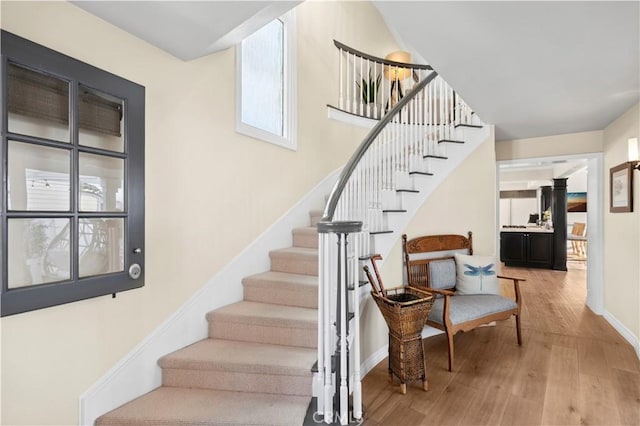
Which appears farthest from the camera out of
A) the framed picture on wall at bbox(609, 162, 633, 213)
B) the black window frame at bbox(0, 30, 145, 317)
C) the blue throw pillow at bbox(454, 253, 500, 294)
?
the blue throw pillow at bbox(454, 253, 500, 294)

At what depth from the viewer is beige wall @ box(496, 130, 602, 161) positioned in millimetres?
4184

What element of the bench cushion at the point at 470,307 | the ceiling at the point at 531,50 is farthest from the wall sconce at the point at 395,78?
the bench cushion at the point at 470,307

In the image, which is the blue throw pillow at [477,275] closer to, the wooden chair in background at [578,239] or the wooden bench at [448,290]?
the wooden bench at [448,290]

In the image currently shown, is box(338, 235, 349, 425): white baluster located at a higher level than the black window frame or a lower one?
lower

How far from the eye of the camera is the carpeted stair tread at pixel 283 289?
2.46 meters

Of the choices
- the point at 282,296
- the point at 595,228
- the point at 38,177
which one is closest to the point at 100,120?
the point at 38,177

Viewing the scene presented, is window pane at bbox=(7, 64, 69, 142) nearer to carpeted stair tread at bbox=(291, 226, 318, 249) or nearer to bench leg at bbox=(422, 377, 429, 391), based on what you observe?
carpeted stair tread at bbox=(291, 226, 318, 249)

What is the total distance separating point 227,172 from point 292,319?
1.28 metres

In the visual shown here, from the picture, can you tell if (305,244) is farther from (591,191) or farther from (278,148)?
(591,191)

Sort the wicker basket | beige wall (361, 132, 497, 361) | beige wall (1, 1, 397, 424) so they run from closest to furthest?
beige wall (1, 1, 397, 424) < the wicker basket < beige wall (361, 132, 497, 361)

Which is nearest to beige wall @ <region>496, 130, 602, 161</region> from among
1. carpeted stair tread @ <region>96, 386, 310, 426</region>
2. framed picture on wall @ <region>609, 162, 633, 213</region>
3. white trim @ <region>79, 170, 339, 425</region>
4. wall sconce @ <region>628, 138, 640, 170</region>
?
framed picture on wall @ <region>609, 162, 633, 213</region>

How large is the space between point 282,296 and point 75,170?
1.58m

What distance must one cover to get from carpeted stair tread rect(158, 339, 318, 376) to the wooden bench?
141 cm

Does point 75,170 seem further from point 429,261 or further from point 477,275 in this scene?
point 477,275
